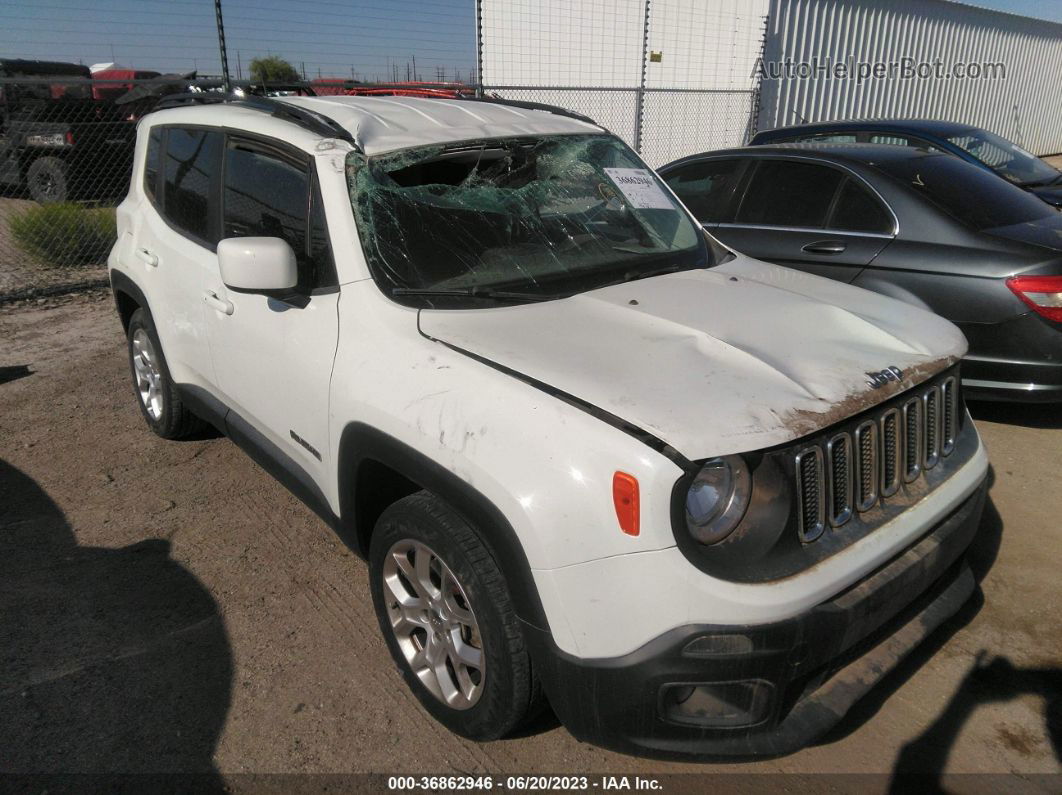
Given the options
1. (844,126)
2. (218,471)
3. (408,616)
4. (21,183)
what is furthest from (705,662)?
(21,183)

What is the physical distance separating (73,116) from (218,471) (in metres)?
9.86

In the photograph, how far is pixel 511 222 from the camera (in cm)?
303

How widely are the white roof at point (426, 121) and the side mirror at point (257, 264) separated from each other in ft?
1.74

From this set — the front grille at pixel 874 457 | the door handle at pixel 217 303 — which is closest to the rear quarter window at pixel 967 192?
the front grille at pixel 874 457

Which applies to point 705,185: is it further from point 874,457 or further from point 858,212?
point 874,457

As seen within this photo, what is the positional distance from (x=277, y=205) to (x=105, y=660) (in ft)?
5.96

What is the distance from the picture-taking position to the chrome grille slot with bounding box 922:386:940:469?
8.15 feet

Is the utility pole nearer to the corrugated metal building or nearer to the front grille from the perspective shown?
the corrugated metal building

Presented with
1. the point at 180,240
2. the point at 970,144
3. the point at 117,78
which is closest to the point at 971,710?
the point at 180,240

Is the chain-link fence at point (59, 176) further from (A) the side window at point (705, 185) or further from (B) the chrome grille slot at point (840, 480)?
(B) the chrome grille slot at point (840, 480)

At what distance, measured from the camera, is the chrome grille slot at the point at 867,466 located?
→ 223 cm

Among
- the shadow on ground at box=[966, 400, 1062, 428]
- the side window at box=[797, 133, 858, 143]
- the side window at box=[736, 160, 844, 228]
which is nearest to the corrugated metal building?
the side window at box=[797, 133, 858, 143]

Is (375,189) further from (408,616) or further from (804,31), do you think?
(804,31)

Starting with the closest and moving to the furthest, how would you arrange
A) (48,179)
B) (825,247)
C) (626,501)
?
1. (626,501)
2. (825,247)
3. (48,179)
